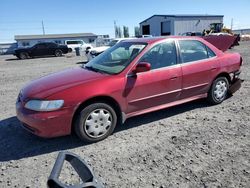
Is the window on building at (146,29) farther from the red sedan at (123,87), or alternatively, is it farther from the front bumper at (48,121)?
the front bumper at (48,121)

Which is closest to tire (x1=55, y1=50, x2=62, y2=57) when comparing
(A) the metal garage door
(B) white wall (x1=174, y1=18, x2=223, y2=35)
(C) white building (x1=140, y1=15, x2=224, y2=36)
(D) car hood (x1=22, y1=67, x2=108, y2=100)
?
(D) car hood (x1=22, y1=67, x2=108, y2=100)

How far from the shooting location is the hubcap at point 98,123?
12.6 feet

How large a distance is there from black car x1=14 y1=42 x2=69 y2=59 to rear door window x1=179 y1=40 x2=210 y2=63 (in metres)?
20.0

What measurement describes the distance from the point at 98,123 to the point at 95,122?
0.18 ft

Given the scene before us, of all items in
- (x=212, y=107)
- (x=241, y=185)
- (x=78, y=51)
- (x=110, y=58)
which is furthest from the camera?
(x=78, y=51)

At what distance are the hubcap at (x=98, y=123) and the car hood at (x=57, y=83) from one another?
1.81 feet

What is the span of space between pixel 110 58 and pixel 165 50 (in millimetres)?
1073

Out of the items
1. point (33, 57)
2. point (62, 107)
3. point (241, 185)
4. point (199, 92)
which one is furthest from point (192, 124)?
point (33, 57)

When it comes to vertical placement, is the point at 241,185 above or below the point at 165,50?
below

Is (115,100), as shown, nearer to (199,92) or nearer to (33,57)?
→ (199,92)

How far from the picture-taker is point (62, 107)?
3.59 meters

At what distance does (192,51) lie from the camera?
4.99m

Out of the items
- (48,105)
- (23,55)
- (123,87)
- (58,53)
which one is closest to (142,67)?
(123,87)

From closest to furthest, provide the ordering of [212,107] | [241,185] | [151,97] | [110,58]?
[241,185] < [151,97] < [110,58] < [212,107]
